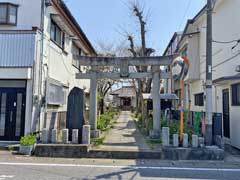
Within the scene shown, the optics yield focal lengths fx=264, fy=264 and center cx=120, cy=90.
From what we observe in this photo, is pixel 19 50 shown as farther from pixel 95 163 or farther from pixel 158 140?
pixel 158 140

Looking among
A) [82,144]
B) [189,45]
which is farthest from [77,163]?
[189,45]

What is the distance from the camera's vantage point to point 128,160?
9094 mm

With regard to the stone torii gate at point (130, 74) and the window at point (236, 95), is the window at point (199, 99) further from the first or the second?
the window at point (236, 95)

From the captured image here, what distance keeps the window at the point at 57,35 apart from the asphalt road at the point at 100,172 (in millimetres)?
7935

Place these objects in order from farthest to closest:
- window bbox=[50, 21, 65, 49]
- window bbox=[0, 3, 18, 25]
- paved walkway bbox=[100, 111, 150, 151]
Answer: window bbox=[50, 21, 65, 49]
window bbox=[0, 3, 18, 25]
paved walkway bbox=[100, 111, 150, 151]

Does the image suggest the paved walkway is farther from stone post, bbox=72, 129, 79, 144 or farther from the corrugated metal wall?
Result: the corrugated metal wall

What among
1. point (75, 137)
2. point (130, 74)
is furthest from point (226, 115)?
point (75, 137)

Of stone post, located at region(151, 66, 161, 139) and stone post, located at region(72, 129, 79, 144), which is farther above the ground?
stone post, located at region(151, 66, 161, 139)

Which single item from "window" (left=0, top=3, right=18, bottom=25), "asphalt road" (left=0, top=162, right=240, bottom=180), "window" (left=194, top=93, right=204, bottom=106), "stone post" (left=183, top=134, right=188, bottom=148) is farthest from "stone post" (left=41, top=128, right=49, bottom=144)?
"window" (left=194, top=93, right=204, bottom=106)

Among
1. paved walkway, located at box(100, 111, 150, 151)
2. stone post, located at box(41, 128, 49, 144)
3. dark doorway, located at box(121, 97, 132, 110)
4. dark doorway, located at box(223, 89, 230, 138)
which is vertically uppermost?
dark doorway, located at box(121, 97, 132, 110)

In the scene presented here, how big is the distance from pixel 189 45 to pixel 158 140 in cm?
783

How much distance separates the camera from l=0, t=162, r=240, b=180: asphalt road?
22.2 ft

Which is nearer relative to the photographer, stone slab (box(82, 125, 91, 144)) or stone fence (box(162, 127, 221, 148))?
stone fence (box(162, 127, 221, 148))

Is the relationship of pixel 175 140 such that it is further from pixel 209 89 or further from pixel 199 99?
pixel 199 99
